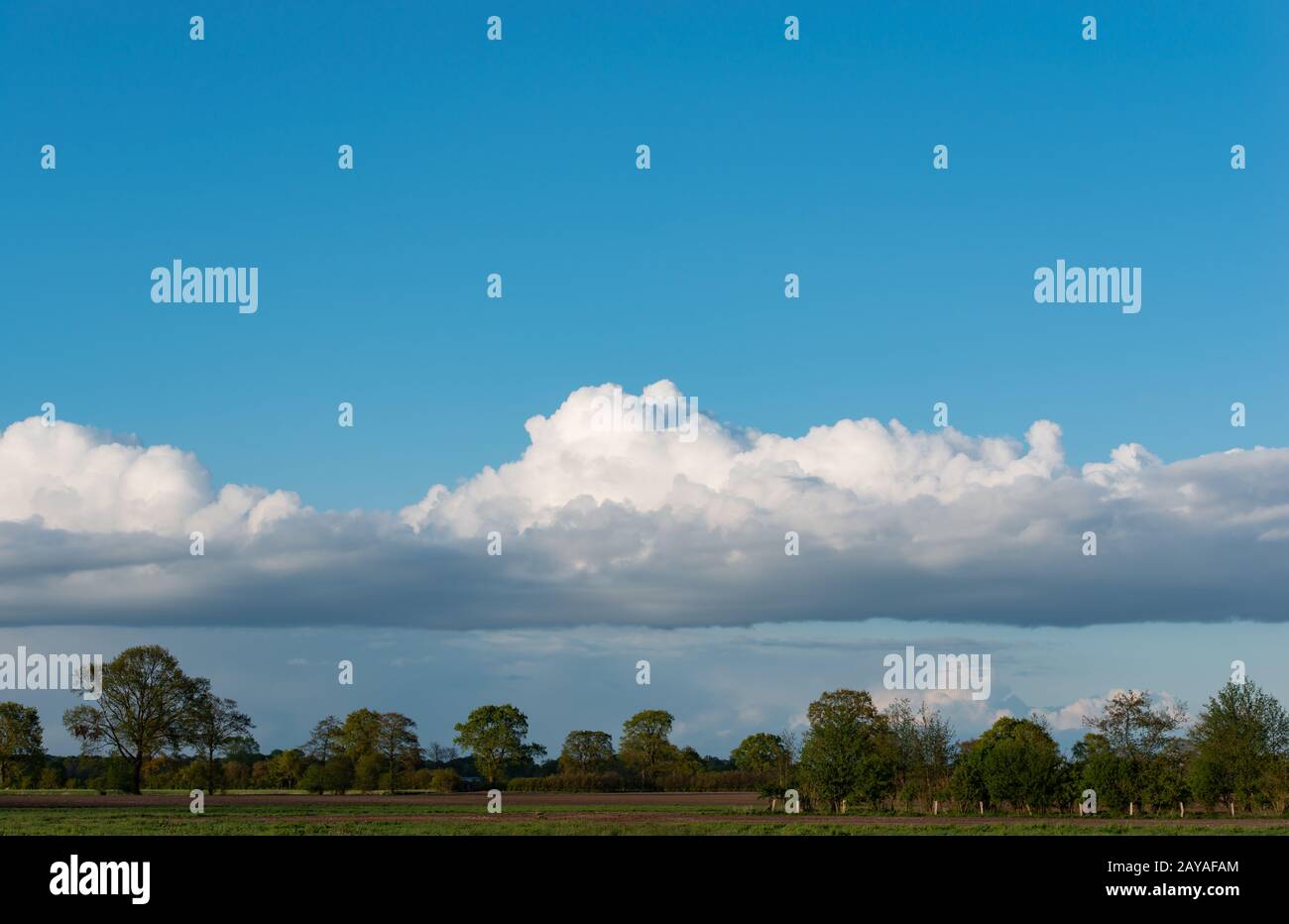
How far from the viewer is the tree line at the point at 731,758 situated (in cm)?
7219

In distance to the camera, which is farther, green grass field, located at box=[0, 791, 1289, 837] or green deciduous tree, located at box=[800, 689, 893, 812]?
green deciduous tree, located at box=[800, 689, 893, 812]

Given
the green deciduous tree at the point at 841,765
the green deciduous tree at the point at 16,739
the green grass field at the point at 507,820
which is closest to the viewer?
the green grass field at the point at 507,820

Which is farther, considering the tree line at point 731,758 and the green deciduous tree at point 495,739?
A: the green deciduous tree at point 495,739

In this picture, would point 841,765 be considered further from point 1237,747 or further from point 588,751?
point 588,751

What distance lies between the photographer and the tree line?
2842 inches

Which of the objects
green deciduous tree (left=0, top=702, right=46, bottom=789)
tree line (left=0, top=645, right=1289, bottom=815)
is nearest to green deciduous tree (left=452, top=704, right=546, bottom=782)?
tree line (left=0, top=645, right=1289, bottom=815)

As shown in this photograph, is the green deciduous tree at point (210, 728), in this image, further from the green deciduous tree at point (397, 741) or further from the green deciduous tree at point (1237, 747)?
the green deciduous tree at point (1237, 747)

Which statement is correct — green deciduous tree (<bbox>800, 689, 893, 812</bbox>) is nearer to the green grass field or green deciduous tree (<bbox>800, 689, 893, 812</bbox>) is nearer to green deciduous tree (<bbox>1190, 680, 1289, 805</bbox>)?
the green grass field

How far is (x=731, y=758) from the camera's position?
12088 centimetres

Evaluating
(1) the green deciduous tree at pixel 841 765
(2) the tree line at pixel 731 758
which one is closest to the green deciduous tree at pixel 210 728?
(2) the tree line at pixel 731 758
